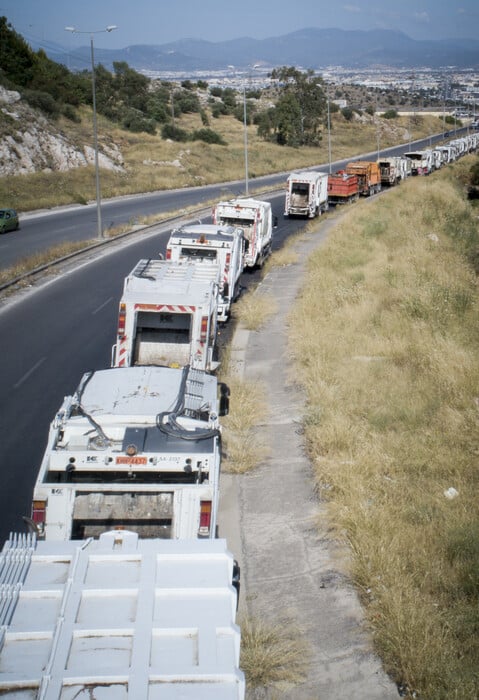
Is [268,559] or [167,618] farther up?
[167,618]

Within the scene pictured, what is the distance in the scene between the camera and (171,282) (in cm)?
1488

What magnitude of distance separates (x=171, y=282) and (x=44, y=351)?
452 cm

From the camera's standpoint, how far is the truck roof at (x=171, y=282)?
46.3 feet

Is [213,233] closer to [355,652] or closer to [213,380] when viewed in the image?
[213,380]

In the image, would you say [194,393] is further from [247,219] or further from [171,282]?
[247,219]

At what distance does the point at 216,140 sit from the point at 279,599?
268ft

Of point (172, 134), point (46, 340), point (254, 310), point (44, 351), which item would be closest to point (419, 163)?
point (172, 134)

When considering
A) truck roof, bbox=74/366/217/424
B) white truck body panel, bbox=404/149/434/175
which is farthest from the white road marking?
white truck body panel, bbox=404/149/434/175

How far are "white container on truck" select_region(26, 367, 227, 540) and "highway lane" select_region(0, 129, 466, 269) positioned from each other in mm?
20952

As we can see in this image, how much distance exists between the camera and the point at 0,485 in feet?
36.1

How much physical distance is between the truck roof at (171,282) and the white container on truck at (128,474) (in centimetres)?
533

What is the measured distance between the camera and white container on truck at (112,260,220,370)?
45.9 feet

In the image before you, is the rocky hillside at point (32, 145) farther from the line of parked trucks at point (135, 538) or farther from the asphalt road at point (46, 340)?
the line of parked trucks at point (135, 538)

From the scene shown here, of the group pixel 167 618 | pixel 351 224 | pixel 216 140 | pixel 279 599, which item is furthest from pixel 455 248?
pixel 216 140
